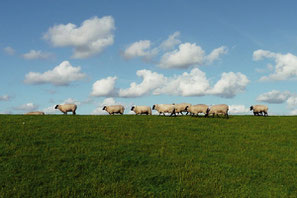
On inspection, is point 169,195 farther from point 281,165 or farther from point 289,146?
point 289,146

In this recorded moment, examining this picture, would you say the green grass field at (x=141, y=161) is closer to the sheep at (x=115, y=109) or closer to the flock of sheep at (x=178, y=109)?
the flock of sheep at (x=178, y=109)

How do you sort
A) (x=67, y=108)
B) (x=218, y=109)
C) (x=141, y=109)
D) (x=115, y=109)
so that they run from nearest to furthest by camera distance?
(x=218, y=109) → (x=141, y=109) → (x=115, y=109) → (x=67, y=108)

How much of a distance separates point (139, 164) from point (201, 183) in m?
3.94

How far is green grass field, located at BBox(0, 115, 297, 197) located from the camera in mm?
13937

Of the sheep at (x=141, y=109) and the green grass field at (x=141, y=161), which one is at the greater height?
the sheep at (x=141, y=109)

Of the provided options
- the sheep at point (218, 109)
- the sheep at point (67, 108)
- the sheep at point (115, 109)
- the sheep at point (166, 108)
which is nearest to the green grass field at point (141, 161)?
the sheep at point (218, 109)

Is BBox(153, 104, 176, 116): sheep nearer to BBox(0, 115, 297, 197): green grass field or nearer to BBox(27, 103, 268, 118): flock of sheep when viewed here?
BBox(27, 103, 268, 118): flock of sheep

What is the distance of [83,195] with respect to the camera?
13031 millimetres

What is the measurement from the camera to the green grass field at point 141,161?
13.9 meters

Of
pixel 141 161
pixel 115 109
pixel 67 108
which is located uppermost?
pixel 67 108

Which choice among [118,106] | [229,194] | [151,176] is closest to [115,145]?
[151,176]

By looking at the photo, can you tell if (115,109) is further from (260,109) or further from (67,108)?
(260,109)

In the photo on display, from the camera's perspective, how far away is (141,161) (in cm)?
1722

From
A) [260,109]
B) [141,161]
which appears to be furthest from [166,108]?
[141,161]
